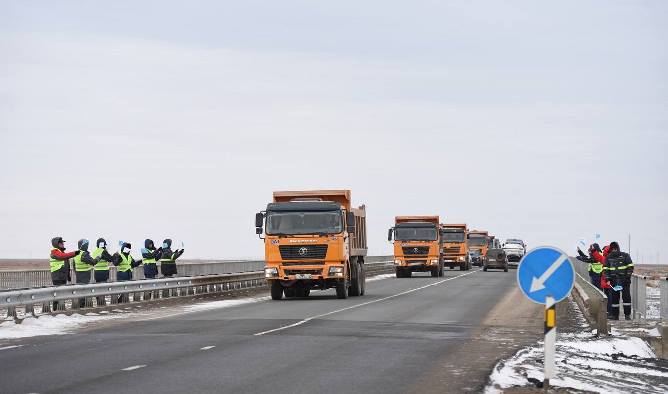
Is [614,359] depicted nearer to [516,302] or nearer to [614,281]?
[614,281]

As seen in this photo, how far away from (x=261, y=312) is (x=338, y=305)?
384 centimetres

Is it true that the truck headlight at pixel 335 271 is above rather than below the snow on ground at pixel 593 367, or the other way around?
above

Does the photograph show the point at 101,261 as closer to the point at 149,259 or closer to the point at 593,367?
the point at 149,259

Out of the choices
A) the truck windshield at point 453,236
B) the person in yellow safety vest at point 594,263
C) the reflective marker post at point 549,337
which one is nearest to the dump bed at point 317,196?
the person in yellow safety vest at point 594,263

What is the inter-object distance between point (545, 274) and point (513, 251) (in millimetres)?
75068

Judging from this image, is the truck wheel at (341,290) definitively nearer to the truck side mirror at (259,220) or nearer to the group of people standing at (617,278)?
the truck side mirror at (259,220)

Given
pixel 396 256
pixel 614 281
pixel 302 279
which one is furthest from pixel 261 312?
pixel 396 256

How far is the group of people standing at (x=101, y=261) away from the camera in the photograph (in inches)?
1044

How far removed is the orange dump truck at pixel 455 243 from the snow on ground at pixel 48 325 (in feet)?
152

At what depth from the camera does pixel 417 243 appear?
5866 centimetres

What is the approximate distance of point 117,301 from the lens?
98.4 ft

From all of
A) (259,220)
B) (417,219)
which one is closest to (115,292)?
(259,220)

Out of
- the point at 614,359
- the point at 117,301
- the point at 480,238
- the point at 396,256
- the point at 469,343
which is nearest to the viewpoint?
the point at 614,359

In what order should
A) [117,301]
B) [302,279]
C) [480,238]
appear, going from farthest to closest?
1. [480,238]
2. [302,279]
3. [117,301]
